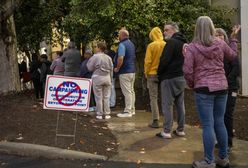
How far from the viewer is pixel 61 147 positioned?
287 inches

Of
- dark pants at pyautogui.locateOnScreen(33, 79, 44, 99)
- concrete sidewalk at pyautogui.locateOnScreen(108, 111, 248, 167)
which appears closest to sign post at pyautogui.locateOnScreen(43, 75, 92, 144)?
concrete sidewalk at pyautogui.locateOnScreen(108, 111, 248, 167)

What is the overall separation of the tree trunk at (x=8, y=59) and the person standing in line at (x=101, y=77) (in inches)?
131

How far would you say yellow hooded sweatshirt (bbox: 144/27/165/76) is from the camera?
8414 mm

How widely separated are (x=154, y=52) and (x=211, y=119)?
259cm

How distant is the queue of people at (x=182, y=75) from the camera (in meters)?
6.08

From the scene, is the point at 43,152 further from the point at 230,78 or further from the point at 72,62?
the point at 72,62

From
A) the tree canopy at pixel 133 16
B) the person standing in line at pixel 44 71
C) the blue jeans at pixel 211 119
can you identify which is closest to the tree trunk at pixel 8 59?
the person standing in line at pixel 44 71

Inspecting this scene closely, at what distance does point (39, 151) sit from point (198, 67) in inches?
103

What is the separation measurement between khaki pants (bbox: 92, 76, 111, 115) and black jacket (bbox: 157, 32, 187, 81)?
2106 mm

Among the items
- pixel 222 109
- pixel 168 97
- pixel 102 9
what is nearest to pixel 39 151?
pixel 168 97

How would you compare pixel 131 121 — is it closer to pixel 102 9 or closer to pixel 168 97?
pixel 168 97

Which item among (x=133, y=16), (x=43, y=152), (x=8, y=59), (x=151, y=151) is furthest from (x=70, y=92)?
(x=8, y=59)

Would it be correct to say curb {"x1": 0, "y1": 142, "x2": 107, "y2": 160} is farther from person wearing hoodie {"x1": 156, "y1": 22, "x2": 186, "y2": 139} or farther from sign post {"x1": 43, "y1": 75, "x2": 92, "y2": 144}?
person wearing hoodie {"x1": 156, "y1": 22, "x2": 186, "y2": 139}

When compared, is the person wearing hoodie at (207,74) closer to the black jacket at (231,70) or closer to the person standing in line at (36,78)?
the black jacket at (231,70)
